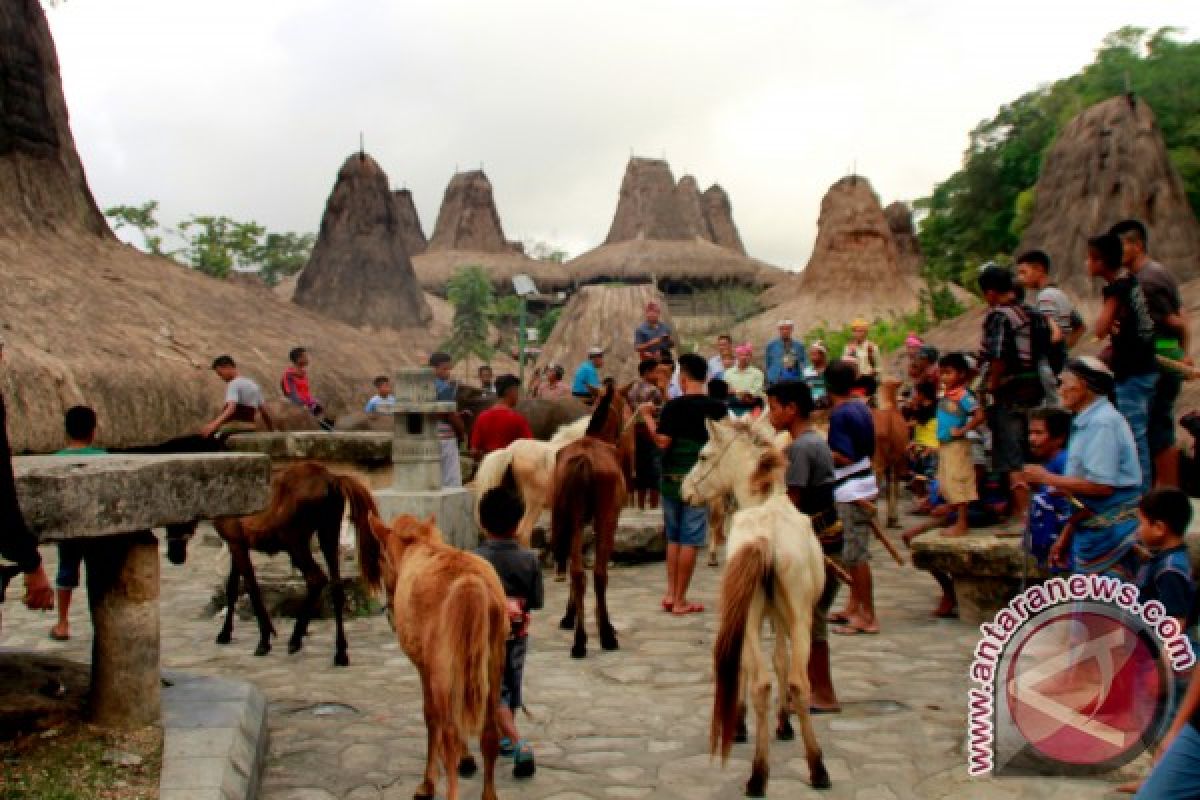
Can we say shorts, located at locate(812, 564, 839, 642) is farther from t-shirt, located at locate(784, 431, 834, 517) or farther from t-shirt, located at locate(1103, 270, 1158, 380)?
t-shirt, located at locate(1103, 270, 1158, 380)

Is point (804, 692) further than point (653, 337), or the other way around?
point (653, 337)

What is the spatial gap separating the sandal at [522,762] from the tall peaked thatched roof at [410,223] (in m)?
48.7

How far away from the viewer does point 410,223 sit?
53344 mm

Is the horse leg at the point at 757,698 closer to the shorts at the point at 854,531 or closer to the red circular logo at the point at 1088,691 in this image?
the red circular logo at the point at 1088,691

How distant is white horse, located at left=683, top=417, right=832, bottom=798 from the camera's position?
16.3 ft

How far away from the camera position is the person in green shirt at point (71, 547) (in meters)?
7.25

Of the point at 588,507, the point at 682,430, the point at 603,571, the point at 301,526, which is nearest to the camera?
the point at 301,526

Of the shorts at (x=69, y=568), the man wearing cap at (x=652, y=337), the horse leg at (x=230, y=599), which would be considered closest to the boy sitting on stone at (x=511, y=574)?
the horse leg at (x=230, y=599)

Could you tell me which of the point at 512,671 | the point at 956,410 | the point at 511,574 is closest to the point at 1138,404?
the point at 956,410

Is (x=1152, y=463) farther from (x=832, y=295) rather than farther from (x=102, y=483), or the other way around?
(x=832, y=295)

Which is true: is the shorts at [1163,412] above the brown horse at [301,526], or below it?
above

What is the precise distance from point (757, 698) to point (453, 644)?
1.47 m

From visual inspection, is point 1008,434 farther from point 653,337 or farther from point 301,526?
point 653,337

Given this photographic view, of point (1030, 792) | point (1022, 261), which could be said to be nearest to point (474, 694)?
point (1030, 792)
